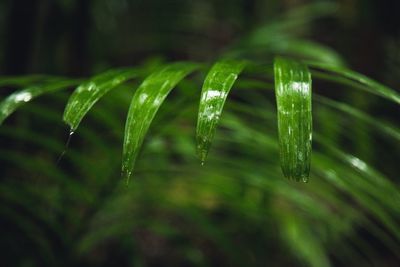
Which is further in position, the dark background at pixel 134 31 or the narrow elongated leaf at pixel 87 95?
the dark background at pixel 134 31

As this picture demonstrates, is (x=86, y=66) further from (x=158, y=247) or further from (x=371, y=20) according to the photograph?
(x=371, y=20)

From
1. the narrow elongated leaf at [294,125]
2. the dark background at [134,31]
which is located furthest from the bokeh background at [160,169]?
the narrow elongated leaf at [294,125]

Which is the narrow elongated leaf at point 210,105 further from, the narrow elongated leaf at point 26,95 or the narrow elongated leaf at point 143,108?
the narrow elongated leaf at point 26,95

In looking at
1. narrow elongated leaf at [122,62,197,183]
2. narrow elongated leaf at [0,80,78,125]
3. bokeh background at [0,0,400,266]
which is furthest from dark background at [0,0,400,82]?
narrow elongated leaf at [122,62,197,183]

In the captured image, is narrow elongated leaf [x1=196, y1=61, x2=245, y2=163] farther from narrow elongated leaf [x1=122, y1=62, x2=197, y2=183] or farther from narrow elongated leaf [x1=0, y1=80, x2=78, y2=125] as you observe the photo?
narrow elongated leaf [x1=0, y1=80, x2=78, y2=125]

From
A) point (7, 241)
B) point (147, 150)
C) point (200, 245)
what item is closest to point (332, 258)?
point (200, 245)

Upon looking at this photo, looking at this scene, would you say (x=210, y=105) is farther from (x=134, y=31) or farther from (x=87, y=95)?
(x=134, y=31)
